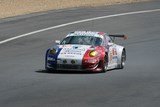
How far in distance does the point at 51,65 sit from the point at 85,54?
112cm

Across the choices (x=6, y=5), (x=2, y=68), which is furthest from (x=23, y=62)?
(x=6, y=5)

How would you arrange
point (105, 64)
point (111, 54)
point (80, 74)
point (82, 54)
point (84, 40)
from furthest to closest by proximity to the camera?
point (111, 54)
point (84, 40)
point (105, 64)
point (82, 54)
point (80, 74)

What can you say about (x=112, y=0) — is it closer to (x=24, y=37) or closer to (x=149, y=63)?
(x=24, y=37)

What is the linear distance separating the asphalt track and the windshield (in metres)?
1.16

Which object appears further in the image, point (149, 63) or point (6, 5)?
point (6, 5)

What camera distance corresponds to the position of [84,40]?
22.4m

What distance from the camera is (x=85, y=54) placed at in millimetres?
21344

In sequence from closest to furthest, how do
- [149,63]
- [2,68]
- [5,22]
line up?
[2,68] < [149,63] < [5,22]

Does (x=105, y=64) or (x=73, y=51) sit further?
(x=105, y=64)

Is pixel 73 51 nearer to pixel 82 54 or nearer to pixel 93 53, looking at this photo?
pixel 82 54

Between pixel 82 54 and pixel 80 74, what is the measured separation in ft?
2.32

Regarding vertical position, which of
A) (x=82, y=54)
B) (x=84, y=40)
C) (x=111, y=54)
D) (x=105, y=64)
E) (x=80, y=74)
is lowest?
(x=80, y=74)

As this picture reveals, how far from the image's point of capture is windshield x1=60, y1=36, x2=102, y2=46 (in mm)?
22328

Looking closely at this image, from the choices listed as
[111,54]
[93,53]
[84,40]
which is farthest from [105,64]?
[84,40]
